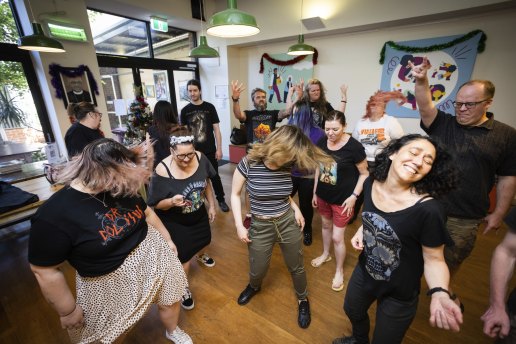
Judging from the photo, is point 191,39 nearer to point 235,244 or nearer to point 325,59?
point 325,59

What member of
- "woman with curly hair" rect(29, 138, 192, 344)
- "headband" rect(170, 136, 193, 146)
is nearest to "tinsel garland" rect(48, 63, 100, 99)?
"headband" rect(170, 136, 193, 146)

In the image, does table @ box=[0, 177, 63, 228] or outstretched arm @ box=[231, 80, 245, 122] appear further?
outstretched arm @ box=[231, 80, 245, 122]

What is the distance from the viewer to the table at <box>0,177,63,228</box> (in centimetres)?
243

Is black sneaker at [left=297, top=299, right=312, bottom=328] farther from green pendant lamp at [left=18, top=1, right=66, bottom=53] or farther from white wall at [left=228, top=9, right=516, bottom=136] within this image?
white wall at [left=228, top=9, right=516, bottom=136]

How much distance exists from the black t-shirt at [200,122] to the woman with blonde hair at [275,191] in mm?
1864

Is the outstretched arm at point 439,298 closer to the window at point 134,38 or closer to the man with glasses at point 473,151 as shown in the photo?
the man with glasses at point 473,151

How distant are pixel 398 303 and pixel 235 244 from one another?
78.9 inches

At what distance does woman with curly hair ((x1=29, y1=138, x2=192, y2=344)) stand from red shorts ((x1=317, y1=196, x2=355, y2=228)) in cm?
139

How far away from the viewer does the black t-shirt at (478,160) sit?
60.4 inches

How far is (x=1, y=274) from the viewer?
2.55 metres

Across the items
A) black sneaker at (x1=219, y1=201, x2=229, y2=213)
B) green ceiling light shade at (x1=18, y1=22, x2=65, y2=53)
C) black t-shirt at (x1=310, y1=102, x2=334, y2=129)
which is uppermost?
green ceiling light shade at (x1=18, y1=22, x2=65, y2=53)

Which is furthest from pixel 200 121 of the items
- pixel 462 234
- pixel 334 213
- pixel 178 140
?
pixel 462 234

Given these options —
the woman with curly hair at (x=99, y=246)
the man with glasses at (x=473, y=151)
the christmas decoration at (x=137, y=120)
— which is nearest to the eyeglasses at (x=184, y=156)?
the woman with curly hair at (x=99, y=246)

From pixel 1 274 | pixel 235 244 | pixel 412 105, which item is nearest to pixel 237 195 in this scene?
pixel 235 244
